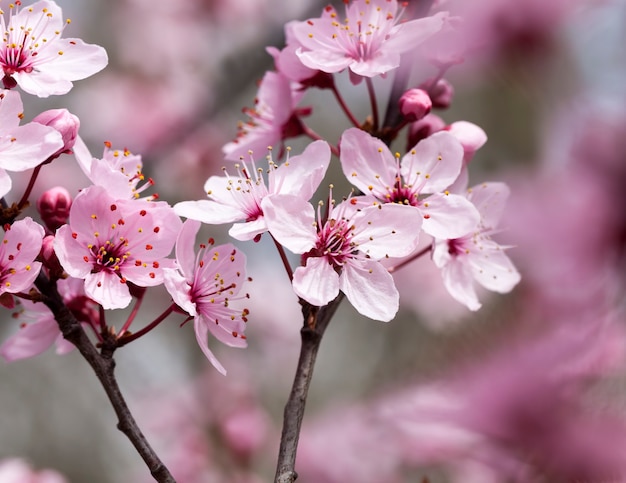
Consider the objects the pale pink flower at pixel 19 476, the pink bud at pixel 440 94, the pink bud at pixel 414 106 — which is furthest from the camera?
the pale pink flower at pixel 19 476

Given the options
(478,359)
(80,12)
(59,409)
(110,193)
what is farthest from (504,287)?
(80,12)

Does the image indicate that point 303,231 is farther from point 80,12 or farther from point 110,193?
point 80,12

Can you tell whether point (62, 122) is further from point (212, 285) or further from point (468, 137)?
point (468, 137)

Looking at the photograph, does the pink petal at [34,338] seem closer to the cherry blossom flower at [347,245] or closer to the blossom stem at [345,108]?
the cherry blossom flower at [347,245]

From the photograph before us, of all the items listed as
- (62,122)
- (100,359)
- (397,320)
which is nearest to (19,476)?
(100,359)

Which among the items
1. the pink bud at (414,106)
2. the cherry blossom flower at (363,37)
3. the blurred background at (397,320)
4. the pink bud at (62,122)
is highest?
the cherry blossom flower at (363,37)

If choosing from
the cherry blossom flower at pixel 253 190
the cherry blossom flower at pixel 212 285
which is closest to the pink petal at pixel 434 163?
the cherry blossom flower at pixel 253 190
